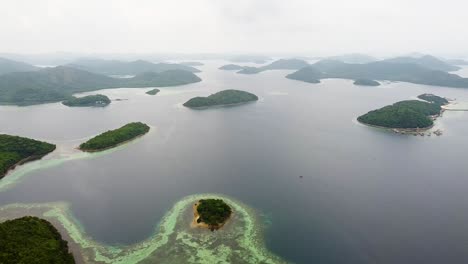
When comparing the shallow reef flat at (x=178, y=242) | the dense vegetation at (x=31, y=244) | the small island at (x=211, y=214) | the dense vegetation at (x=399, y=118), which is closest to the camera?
the dense vegetation at (x=31, y=244)

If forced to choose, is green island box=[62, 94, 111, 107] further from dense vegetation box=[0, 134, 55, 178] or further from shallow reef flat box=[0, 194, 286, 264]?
shallow reef flat box=[0, 194, 286, 264]

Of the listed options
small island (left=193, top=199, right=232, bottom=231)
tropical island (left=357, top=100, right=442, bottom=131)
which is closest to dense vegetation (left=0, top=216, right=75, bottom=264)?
small island (left=193, top=199, right=232, bottom=231)

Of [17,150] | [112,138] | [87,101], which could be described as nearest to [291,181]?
[112,138]

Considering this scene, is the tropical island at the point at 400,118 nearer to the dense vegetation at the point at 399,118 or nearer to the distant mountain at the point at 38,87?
the dense vegetation at the point at 399,118

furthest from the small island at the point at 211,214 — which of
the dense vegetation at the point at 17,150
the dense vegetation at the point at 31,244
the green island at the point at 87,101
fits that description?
the green island at the point at 87,101

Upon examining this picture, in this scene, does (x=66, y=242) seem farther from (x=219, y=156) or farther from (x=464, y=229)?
(x=464, y=229)

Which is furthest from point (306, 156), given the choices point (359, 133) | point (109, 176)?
point (109, 176)
